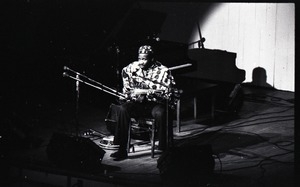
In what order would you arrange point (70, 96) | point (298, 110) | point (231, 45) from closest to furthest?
point (298, 110) → point (70, 96) → point (231, 45)

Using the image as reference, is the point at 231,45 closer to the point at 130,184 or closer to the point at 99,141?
the point at 99,141

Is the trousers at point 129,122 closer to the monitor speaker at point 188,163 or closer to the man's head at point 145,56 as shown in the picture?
the man's head at point 145,56

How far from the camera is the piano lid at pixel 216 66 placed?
33.7ft

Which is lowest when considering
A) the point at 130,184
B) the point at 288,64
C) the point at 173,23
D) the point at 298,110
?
the point at 130,184

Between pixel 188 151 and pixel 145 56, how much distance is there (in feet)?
5.01

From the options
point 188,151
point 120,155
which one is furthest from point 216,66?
point 188,151

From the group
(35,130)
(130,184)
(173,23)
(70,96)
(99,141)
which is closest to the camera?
(130,184)

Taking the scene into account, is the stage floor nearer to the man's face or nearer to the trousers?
the trousers

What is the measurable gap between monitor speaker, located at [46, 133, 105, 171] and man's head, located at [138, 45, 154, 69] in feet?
3.80

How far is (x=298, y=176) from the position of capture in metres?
5.15

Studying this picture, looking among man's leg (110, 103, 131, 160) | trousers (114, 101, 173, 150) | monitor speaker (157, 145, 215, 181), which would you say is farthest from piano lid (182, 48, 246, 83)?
monitor speaker (157, 145, 215, 181)

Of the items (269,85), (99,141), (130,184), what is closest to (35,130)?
(99,141)

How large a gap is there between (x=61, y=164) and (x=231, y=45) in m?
4.93

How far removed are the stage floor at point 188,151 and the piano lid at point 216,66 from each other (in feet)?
3.55
